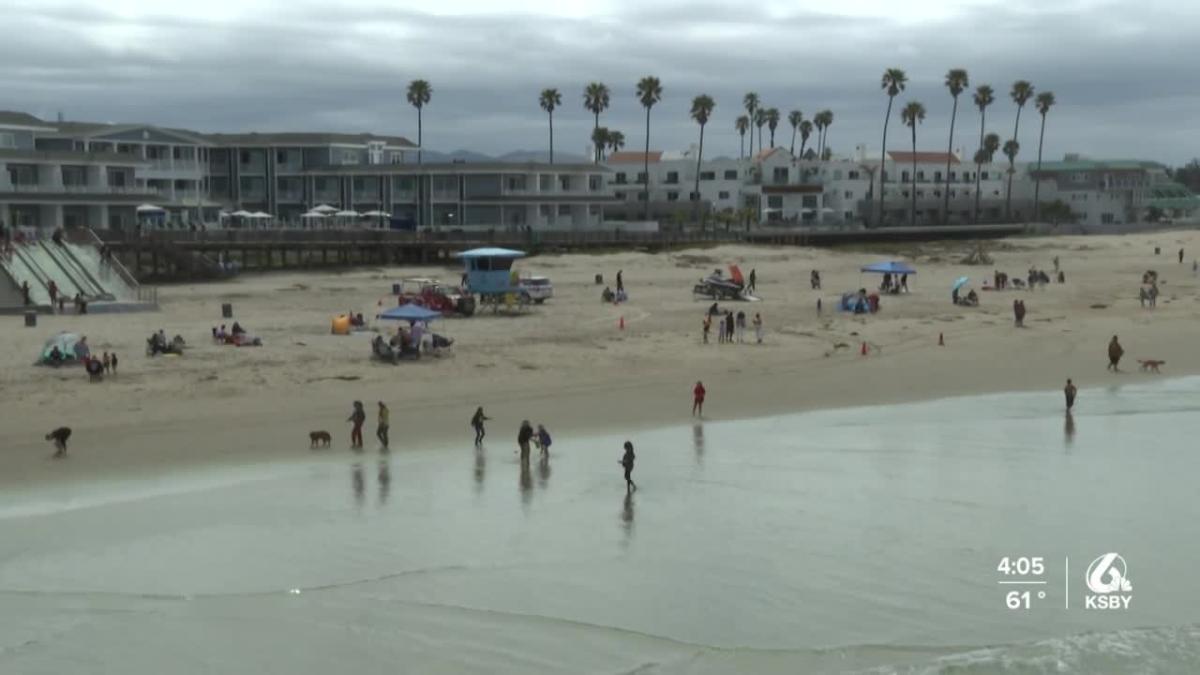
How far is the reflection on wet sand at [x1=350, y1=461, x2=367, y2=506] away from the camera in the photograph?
20.2 metres

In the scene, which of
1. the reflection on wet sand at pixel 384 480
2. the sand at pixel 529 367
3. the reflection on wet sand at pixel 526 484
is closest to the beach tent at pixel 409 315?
the sand at pixel 529 367

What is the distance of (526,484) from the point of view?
69.4 ft

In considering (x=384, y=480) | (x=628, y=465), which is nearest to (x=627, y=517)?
(x=628, y=465)

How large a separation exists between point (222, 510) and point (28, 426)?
7.66 metres

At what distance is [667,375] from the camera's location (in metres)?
32.6

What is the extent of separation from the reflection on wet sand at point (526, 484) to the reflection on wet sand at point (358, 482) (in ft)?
8.20

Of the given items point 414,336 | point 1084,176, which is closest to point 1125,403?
point 414,336

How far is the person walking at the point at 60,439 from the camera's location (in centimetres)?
2266

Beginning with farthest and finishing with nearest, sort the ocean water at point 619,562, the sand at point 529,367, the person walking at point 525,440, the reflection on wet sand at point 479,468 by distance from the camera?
1. the sand at point 529,367
2. the person walking at point 525,440
3. the reflection on wet sand at point 479,468
4. the ocean water at point 619,562

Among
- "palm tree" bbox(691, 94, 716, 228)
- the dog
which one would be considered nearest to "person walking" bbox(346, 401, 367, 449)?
the dog

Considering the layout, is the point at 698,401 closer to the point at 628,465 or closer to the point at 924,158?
the point at 628,465

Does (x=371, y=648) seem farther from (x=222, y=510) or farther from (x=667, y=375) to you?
(x=667, y=375)

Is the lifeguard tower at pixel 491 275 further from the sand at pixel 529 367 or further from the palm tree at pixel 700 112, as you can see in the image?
the palm tree at pixel 700 112

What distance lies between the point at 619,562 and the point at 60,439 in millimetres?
11326
